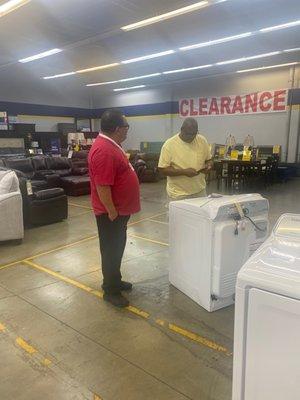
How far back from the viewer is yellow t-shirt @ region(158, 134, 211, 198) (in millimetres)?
3076

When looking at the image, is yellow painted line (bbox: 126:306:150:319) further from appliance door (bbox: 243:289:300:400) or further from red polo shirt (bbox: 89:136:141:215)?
appliance door (bbox: 243:289:300:400)

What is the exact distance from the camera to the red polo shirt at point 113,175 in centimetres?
239

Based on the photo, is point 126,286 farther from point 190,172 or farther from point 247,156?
point 247,156

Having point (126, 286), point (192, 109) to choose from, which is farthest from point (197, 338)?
point (192, 109)

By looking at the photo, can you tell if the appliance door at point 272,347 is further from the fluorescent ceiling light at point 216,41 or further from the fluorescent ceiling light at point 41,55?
the fluorescent ceiling light at point 41,55

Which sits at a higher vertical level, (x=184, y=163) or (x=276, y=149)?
(x=184, y=163)

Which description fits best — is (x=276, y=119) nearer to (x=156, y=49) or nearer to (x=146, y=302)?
(x=156, y=49)

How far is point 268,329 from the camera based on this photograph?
1.12 meters

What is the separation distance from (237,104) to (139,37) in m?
5.94

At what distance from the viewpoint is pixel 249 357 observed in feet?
3.89

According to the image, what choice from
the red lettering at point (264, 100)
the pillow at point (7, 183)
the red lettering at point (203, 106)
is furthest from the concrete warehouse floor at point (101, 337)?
the red lettering at point (203, 106)

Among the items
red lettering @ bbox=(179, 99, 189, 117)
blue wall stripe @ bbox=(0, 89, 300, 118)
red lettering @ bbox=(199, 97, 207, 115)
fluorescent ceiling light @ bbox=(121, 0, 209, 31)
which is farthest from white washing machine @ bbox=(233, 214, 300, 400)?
blue wall stripe @ bbox=(0, 89, 300, 118)

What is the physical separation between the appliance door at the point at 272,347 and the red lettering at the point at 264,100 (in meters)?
11.4

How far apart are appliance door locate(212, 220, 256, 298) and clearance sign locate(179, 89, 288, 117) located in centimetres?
991
